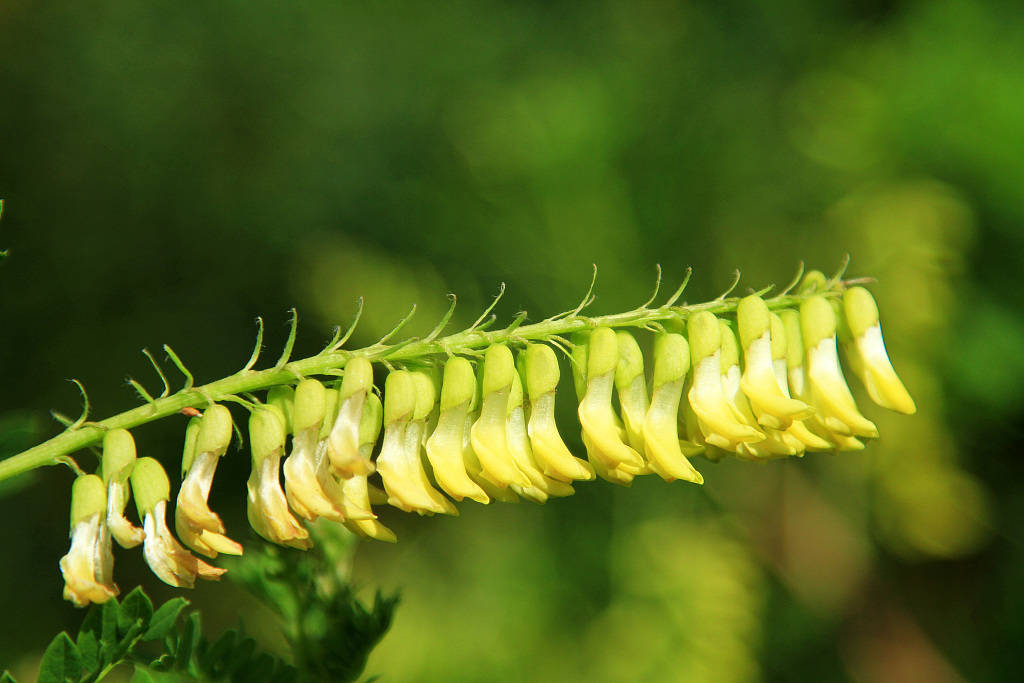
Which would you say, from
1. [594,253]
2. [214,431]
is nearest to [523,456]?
[214,431]

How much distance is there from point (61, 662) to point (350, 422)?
42 cm

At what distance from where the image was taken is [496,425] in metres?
1.24

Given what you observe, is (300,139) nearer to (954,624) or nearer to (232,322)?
(232,322)

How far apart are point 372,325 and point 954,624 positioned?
2.73 meters

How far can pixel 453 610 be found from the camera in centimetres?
312

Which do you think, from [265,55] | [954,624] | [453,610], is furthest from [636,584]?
[265,55]

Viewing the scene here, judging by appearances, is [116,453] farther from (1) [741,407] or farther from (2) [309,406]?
(1) [741,407]

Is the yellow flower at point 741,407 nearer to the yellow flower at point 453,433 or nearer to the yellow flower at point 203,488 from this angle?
the yellow flower at point 453,433

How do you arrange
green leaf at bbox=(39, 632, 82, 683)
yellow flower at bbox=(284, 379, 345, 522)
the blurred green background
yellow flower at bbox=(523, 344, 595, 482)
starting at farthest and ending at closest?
the blurred green background → yellow flower at bbox=(523, 344, 595, 482) → yellow flower at bbox=(284, 379, 345, 522) → green leaf at bbox=(39, 632, 82, 683)

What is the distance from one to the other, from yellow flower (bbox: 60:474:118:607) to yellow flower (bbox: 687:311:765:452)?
0.76 metres

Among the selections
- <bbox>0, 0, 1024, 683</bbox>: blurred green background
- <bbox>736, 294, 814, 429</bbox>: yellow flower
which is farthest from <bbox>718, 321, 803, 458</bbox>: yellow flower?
<bbox>0, 0, 1024, 683</bbox>: blurred green background

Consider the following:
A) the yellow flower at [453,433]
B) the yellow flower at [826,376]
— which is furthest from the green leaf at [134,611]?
the yellow flower at [826,376]

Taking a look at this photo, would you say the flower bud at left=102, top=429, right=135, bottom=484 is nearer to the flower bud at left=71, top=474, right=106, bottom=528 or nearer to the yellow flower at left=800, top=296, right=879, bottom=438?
the flower bud at left=71, top=474, right=106, bottom=528

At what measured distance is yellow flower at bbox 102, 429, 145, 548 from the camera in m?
1.09
